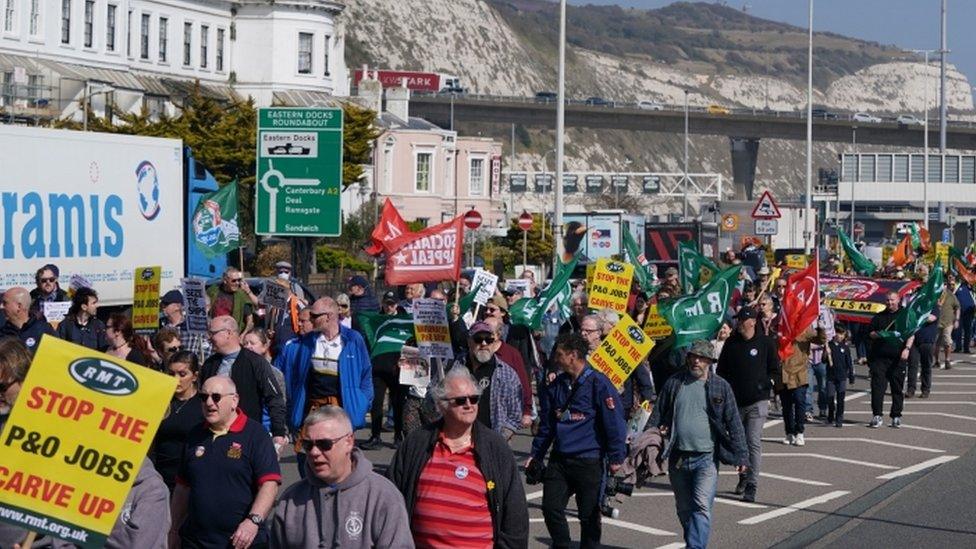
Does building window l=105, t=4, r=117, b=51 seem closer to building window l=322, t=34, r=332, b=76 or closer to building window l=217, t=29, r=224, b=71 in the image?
building window l=217, t=29, r=224, b=71

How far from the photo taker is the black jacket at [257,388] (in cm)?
1196

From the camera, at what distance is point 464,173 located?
97.8m

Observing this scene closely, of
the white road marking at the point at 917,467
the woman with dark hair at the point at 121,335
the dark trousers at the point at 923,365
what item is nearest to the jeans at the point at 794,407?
the white road marking at the point at 917,467

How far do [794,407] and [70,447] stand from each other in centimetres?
1530

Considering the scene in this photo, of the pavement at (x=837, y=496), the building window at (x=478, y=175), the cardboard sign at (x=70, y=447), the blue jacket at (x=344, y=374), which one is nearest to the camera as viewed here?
the cardboard sign at (x=70, y=447)

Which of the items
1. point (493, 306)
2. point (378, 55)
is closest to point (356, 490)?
point (493, 306)

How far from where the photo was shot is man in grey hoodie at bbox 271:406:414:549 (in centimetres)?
756

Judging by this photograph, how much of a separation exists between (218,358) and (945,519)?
256 inches

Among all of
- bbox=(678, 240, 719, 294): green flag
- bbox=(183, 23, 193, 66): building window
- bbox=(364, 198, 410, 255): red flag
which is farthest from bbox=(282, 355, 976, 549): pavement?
bbox=(183, 23, 193, 66): building window

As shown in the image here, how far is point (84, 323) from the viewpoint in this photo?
17.5 m

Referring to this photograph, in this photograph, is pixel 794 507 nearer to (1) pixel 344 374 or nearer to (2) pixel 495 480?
(1) pixel 344 374

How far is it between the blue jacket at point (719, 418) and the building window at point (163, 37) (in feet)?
227

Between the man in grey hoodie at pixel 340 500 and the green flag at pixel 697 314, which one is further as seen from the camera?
the green flag at pixel 697 314

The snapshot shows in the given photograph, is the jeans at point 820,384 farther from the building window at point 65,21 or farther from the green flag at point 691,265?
the building window at point 65,21
